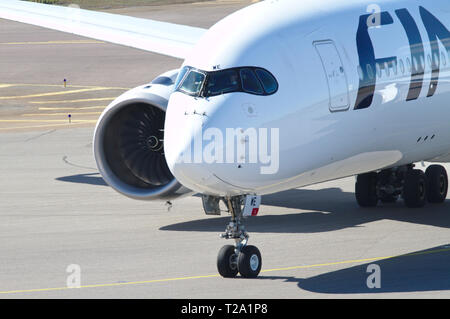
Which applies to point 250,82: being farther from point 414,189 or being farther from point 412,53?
point 414,189

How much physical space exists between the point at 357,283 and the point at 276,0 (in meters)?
5.45

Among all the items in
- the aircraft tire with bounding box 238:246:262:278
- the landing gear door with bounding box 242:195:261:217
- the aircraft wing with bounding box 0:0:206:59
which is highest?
the aircraft wing with bounding box 0:0:206:59

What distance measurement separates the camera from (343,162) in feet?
59.7

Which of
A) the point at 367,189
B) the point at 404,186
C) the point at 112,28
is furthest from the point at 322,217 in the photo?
the point at 112,28

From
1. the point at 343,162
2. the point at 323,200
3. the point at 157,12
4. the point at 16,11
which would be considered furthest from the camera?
the point at 157,12

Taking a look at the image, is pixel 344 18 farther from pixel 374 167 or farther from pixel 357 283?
pixel 357 283

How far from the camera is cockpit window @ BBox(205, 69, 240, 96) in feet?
53.1

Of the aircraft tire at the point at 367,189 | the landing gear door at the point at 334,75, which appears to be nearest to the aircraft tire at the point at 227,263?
the landing gear door at the point at 334,75

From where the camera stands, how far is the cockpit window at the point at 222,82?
16188 mm

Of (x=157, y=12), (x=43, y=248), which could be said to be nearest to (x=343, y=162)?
(x=43, y=248)

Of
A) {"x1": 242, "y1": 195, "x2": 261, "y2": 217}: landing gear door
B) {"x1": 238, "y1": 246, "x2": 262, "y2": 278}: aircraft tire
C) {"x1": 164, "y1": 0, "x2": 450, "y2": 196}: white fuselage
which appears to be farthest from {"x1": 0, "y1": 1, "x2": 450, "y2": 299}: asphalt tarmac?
{"x1": 164, "y1": 0, "x2": 450, "y2": 196}: white fuselage

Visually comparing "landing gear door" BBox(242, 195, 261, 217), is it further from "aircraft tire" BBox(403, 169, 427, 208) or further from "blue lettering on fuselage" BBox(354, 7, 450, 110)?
"aircraft tire" BBox(403, 169, 427, 208)

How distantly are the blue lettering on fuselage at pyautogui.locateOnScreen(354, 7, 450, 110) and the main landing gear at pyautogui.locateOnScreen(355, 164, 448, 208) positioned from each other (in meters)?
3.12

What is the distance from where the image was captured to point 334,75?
17.5 m
